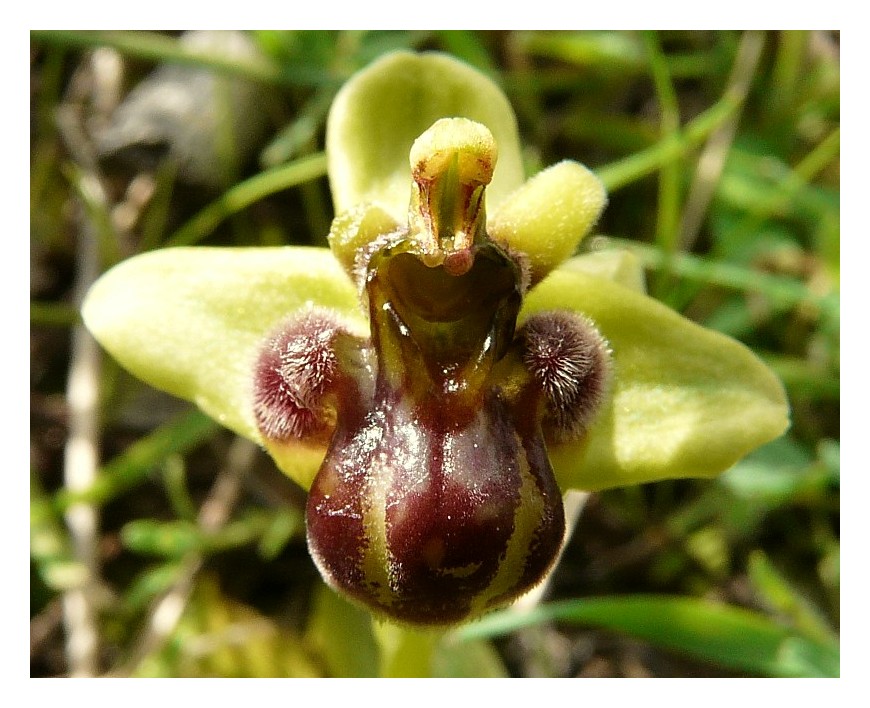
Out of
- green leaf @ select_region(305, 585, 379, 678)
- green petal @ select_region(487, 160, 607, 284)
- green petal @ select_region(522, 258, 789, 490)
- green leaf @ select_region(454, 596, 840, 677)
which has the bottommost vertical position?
green leaf @ select_region(305, 585, 379, 678)

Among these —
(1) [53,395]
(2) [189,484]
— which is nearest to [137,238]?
(1) [53,395]

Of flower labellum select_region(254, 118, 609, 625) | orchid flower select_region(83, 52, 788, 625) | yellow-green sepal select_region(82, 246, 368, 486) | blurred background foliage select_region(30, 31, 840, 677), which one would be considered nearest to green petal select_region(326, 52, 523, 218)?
orchid flower select_region(83, 52, 788, 625)

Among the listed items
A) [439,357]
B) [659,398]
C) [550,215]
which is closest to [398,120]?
[550,215]

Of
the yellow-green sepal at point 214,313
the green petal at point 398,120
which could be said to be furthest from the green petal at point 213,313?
the green petal at point 398,120

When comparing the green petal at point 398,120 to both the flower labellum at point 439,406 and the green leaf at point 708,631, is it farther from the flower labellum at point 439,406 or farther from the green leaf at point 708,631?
the green leaf at point 708,631

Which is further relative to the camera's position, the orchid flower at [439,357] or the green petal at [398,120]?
the green petal at [398,120]

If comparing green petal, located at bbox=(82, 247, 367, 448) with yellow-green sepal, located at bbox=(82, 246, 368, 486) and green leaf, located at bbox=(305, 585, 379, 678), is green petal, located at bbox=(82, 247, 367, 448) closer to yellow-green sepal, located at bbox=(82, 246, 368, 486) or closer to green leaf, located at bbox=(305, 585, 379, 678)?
yellow-green sepal, located at bbox=(82, 246, 368, 486)
